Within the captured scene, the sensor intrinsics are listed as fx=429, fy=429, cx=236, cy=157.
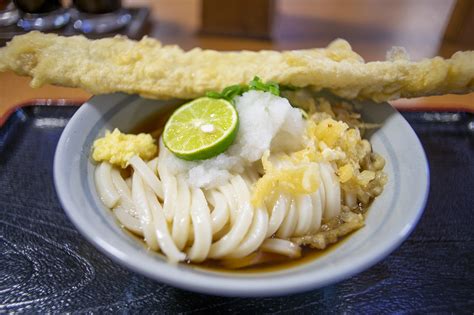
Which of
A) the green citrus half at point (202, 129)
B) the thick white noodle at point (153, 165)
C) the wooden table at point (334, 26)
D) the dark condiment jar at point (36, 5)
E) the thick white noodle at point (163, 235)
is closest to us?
the thick white noodle at point (163, 235)

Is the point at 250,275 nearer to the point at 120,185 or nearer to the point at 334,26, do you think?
the point at 120,185

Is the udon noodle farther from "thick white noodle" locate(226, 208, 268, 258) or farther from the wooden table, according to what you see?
the wooden table

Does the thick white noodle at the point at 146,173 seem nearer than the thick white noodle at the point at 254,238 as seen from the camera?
No

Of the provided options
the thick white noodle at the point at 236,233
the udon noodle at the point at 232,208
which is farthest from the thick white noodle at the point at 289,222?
the thick white noodle at the point at 236,233

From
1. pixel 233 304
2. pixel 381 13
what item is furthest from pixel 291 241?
pixel 381 13

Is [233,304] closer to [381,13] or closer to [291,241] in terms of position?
[291,241]

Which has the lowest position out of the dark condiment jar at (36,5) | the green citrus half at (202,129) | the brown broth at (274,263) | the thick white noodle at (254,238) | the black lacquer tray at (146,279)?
the black lacquer tray at (146,279)

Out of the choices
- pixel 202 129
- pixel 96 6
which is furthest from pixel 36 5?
pixel 202 129

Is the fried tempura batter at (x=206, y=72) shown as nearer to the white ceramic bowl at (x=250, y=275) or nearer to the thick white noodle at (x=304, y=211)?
the white ceramic bowl at (x=250, y=275)
